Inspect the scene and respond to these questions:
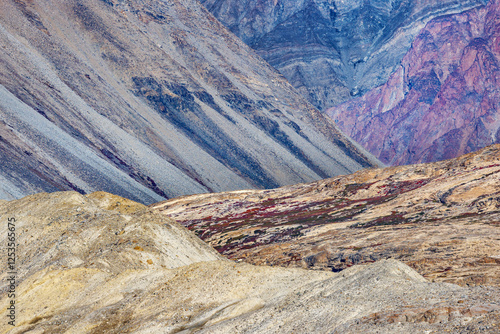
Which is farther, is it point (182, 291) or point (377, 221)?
point (377, 221)

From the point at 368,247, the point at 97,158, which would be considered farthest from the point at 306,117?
the point at 368,247

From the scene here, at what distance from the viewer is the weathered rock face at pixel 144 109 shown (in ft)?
292

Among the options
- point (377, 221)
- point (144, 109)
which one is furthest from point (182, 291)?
point (144, 109)

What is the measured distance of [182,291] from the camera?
69.8 ft

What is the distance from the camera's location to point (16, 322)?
22.5 metres

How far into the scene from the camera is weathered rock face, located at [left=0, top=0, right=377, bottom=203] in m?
89.1

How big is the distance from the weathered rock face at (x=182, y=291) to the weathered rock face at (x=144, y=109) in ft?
150

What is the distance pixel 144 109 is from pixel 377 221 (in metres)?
92.2

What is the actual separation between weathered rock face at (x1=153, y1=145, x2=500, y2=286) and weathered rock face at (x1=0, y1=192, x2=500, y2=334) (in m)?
11.9

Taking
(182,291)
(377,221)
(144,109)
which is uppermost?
(144,109)

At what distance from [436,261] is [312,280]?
15.1 m

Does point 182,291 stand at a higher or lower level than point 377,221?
lower

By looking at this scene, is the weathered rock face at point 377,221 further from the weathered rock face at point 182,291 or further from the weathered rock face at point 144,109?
the weathered rock face at point 144,109

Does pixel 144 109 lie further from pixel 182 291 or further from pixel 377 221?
pixel 182 291
